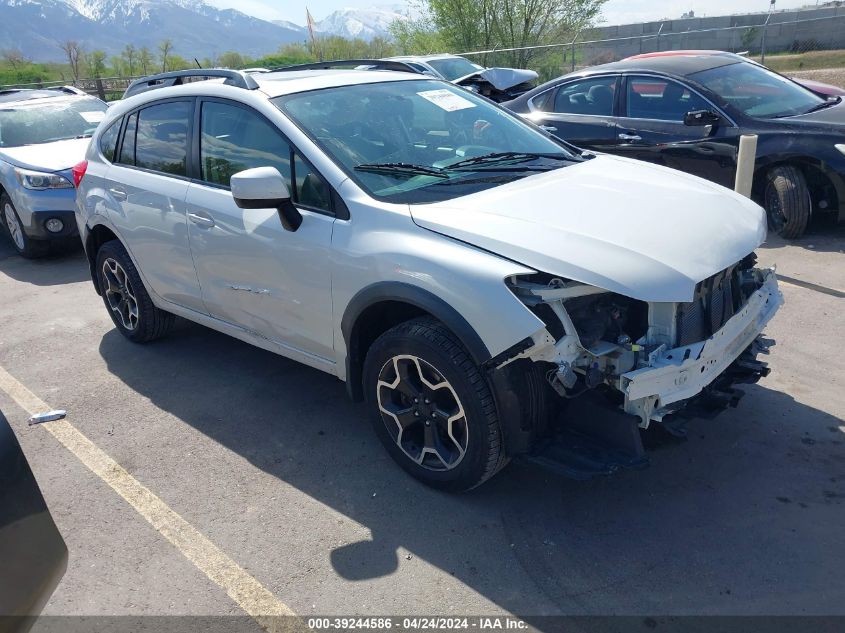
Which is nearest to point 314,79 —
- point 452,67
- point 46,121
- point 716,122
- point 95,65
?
point 716,122

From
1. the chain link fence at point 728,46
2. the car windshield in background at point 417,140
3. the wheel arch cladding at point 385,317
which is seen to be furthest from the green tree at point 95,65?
the wheel arch cladding at point 385,317

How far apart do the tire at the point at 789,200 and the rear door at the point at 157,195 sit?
5325mm

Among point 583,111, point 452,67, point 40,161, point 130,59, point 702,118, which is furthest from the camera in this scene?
point 130,59

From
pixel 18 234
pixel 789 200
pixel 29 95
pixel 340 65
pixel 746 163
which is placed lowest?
pixel 18 234

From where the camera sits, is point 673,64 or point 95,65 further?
point 95,65

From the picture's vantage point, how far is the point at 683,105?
7473 millimetres

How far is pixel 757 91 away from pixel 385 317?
5771mm

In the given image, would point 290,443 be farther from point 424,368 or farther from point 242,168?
point 242,168

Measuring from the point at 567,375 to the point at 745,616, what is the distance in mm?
1081

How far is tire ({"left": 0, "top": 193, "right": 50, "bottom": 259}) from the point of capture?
27.5 feet

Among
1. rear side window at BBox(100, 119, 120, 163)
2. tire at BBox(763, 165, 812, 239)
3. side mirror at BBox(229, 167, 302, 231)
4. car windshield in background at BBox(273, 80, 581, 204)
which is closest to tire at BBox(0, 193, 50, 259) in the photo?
rear side window at BBox(100, 119, 120, 163)

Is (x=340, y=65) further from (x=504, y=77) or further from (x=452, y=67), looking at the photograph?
(x=452, y=67)

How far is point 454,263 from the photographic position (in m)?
3.12

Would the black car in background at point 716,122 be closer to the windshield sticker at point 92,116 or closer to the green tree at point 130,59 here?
the windshield sticker at point 92,116
